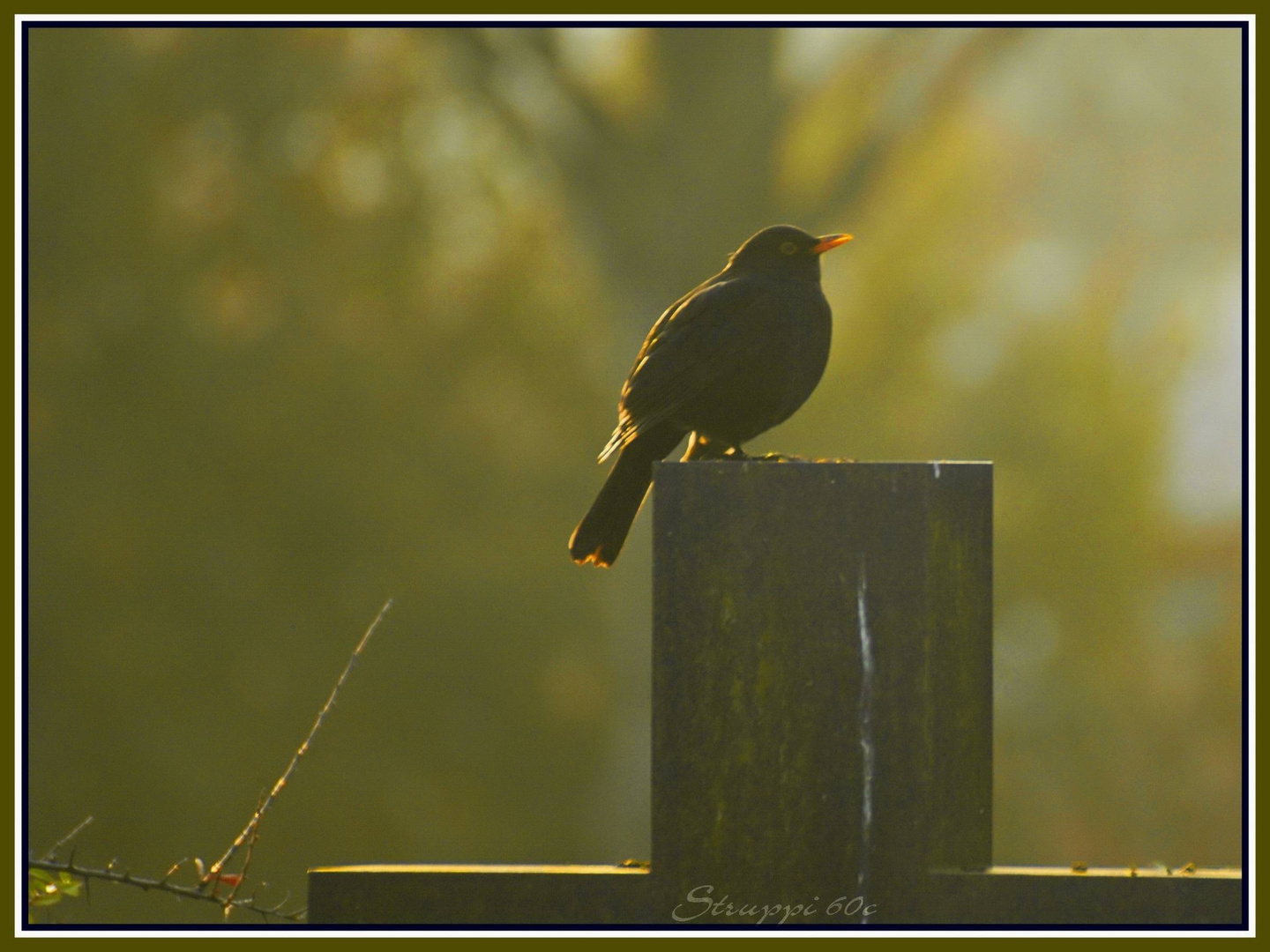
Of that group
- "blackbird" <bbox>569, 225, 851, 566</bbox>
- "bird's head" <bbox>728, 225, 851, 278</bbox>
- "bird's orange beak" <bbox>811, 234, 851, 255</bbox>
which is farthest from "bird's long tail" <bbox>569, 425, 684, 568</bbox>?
"bird's orange beak" <bbox>811, 234, 851, 255</bbox>

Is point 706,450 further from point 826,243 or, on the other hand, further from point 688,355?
point 826,243

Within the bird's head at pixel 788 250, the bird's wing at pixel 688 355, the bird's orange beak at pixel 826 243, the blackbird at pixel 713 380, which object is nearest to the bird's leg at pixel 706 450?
the blackbird at pixel 713 380

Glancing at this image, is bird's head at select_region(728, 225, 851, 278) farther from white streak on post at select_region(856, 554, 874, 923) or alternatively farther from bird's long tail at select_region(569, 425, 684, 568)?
white streak on post at select_region(856, 554, 874, 923)

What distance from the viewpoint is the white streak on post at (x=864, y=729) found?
3.44 m

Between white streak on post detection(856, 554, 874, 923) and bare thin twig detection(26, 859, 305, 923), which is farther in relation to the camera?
white streak on post detection(856, 554, 874, 923)

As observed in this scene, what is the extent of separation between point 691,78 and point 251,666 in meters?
6.99

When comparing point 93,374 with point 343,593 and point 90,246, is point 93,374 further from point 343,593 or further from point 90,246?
point 343,593

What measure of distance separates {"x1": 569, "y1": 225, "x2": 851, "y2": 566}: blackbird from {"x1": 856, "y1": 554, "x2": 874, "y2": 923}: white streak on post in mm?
Result: 952

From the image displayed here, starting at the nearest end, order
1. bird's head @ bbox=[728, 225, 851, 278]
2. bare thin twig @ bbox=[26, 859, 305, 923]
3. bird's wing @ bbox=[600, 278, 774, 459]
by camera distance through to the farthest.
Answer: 1. bare thin twig @ bbox=[26, 859, 305, 923]
2. bird's wing @ bbox=[600, 278, 774, 459]
3. bird's head @ bbox=[728, 225, 851, 278]

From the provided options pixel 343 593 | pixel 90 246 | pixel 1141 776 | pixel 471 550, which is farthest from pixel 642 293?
pixel 1141 776

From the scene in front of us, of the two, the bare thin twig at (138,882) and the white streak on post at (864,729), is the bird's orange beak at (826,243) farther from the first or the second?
the bare thin twig at (138,882)

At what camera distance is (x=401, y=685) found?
14.5 meters

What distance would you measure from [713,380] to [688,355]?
0.35ft

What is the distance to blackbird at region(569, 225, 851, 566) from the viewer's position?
4.27 meters
